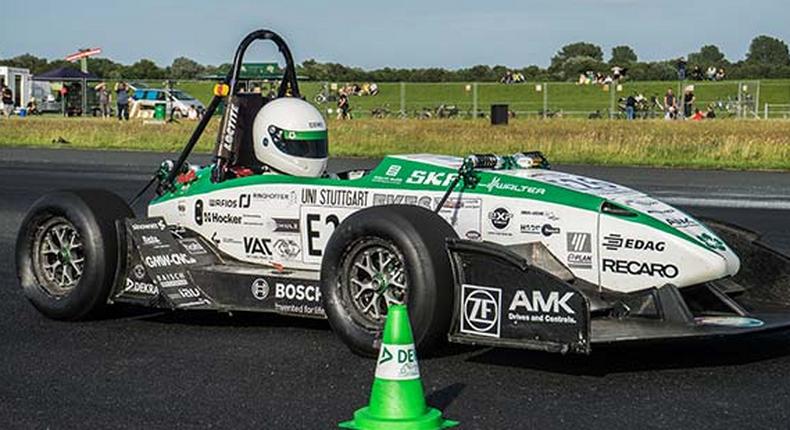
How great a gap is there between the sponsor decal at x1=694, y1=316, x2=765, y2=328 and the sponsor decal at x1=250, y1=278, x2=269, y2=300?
Result: 255cm

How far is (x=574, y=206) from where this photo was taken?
22.4ft

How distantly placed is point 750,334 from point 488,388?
1339 mm

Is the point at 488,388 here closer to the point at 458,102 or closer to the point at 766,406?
the point at 766,406

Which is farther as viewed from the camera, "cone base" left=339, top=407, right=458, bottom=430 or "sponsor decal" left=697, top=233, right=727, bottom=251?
"sponsor decal" left=697, top=233, right=727, bottom=251

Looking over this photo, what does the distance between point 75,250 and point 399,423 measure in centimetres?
372

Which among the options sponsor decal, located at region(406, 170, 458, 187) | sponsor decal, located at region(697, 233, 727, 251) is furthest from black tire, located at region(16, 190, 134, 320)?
sponsor decal, located at region(697, 233, 727, 251)

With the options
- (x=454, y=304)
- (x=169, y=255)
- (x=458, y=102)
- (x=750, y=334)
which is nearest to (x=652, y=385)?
(x=750, y=334)

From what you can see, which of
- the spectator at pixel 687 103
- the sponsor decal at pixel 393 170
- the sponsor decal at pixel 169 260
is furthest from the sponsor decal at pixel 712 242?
the spectator at pixel 687 103

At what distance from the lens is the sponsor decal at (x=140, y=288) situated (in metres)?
7.92

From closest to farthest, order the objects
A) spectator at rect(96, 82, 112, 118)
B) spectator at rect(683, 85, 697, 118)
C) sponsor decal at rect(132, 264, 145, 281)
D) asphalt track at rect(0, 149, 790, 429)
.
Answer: asphalt track at rect(0, 149, 790, 429)
sponsor decal at rect(132, 264, 145, 281)
spectator at rect(683, 85, 697, 118)
spectator at rect(96, 82, 112, 118)

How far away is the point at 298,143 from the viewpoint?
324 inches

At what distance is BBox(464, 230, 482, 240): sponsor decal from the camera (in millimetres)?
7141

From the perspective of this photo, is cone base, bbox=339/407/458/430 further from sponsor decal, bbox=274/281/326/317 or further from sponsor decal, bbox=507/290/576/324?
sponsor decal, bbox=274/281/326/317

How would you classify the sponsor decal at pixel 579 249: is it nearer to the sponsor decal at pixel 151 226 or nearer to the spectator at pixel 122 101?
the sponsor decal at pixel 151 226
